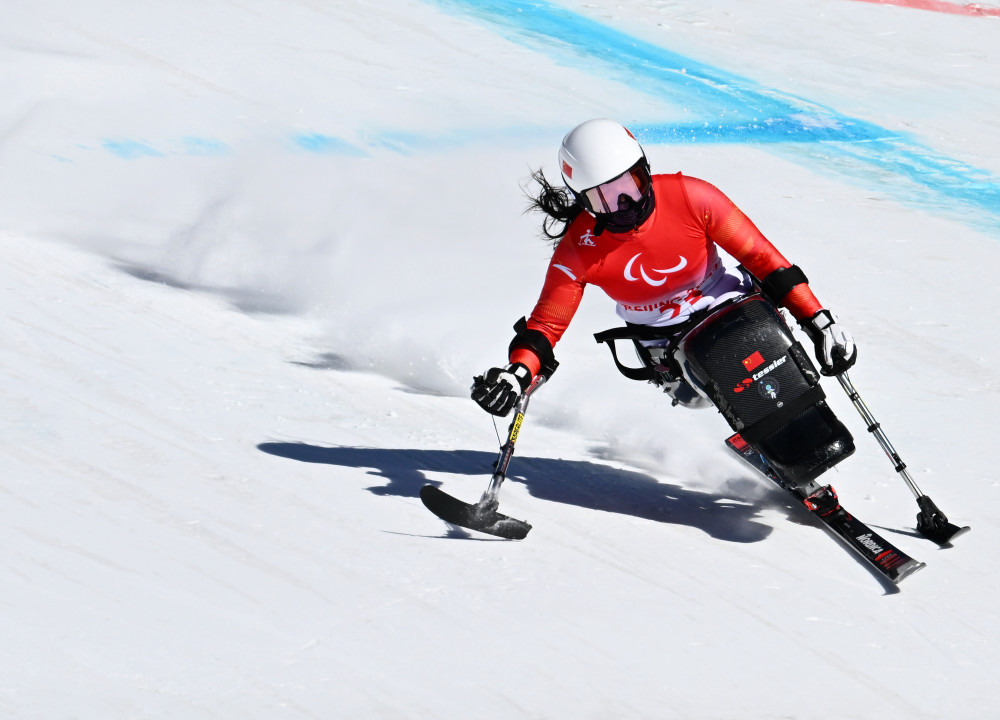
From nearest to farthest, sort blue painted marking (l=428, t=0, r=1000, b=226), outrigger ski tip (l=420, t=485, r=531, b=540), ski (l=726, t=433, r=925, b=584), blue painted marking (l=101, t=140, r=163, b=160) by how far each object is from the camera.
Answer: ski (l=726, t=433, r=925, b=584), outrigger ski tip (l=420, t=485, r=531, b=540), blue painted marking (l=101, t=140, r=163, b=160), blue painted marking (l=428, t=0, r=1000, b=226)

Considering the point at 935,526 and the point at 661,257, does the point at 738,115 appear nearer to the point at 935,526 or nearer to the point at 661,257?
the point at 661,257

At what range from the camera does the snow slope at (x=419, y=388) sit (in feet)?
11.8

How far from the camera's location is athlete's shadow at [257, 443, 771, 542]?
478 cm

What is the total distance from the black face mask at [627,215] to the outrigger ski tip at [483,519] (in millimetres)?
1144

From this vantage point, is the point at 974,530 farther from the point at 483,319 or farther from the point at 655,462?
the point at 483,319

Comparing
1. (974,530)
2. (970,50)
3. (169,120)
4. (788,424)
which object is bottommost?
(169,120)

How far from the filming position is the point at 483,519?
4.45m

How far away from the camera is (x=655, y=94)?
1134 centimetres

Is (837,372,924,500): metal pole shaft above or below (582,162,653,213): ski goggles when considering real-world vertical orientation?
below

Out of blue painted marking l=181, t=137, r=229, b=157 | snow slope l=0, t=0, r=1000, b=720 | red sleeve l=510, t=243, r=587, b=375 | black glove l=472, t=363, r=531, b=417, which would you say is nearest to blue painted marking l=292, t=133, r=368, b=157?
snow slope l=0, t=0, r=1000, b=720

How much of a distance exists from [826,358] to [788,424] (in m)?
0.28

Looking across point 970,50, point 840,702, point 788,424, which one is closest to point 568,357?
point 788,424

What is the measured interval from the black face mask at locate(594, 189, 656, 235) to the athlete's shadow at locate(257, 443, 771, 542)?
118 cm

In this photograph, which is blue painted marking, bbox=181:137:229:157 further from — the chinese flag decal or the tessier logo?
the chinese flag decal
